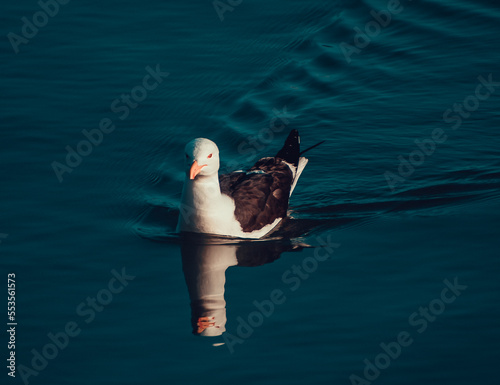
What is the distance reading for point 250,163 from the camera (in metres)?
13.2

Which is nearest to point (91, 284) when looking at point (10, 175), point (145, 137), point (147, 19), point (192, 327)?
point (192, 327)

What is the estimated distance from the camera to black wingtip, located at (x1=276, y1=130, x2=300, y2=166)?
12.4 meters

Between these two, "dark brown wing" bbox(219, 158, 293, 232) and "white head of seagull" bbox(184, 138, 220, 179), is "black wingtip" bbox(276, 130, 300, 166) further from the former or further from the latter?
"white head of seagull" bbox(184, 138, 220, 179)

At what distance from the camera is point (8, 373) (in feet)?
28.1

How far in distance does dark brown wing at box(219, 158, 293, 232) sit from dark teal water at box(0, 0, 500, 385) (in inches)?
17.7

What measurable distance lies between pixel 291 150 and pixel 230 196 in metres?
1.64

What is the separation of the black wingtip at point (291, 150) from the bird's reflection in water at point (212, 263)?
156cm

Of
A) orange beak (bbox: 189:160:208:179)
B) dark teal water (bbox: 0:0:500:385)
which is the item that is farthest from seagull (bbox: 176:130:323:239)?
dark teal water (bbox: 0:0:500:385)

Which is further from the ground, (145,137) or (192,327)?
(145,137)

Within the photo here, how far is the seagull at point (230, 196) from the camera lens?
1052 cm

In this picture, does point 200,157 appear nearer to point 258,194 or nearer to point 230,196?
point 230,196

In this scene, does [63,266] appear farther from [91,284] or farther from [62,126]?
[62,126]

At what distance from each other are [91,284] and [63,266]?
549 millimetres

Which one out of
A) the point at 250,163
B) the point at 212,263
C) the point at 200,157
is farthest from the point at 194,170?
the point at 250,163
